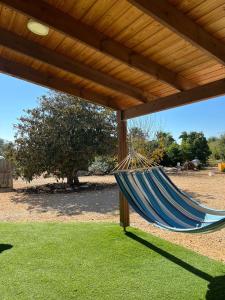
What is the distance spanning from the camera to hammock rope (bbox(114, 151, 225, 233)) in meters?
2.90

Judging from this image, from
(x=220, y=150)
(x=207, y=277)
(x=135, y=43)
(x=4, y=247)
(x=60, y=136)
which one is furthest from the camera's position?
(x=220, y=150)

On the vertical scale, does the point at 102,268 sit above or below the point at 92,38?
below

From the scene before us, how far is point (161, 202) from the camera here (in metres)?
3.33

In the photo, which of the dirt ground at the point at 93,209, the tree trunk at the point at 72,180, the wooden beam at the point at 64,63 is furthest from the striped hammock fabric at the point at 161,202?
the tree trunk at the point at 72,180

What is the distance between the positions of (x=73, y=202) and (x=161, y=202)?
4213 millimetres

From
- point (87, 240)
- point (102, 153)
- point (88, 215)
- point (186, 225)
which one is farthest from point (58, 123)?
point (186, 225)

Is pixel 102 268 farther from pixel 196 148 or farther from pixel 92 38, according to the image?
pixel 196 148

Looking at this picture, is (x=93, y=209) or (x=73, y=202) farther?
(x=73, y=202)

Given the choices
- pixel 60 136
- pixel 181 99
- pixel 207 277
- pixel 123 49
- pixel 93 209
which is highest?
pixel 123 49

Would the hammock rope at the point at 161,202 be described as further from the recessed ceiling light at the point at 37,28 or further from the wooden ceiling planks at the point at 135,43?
the recessed ceiling light at the point at 37,28

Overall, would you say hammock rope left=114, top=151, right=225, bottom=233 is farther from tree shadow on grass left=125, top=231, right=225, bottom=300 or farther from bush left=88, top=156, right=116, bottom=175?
bush left=88, top=156, right=116, bottom=175

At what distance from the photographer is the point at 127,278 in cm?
273

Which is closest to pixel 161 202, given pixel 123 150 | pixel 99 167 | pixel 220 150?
pixel 123 150

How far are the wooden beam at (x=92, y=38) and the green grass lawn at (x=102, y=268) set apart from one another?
1.89 metres
